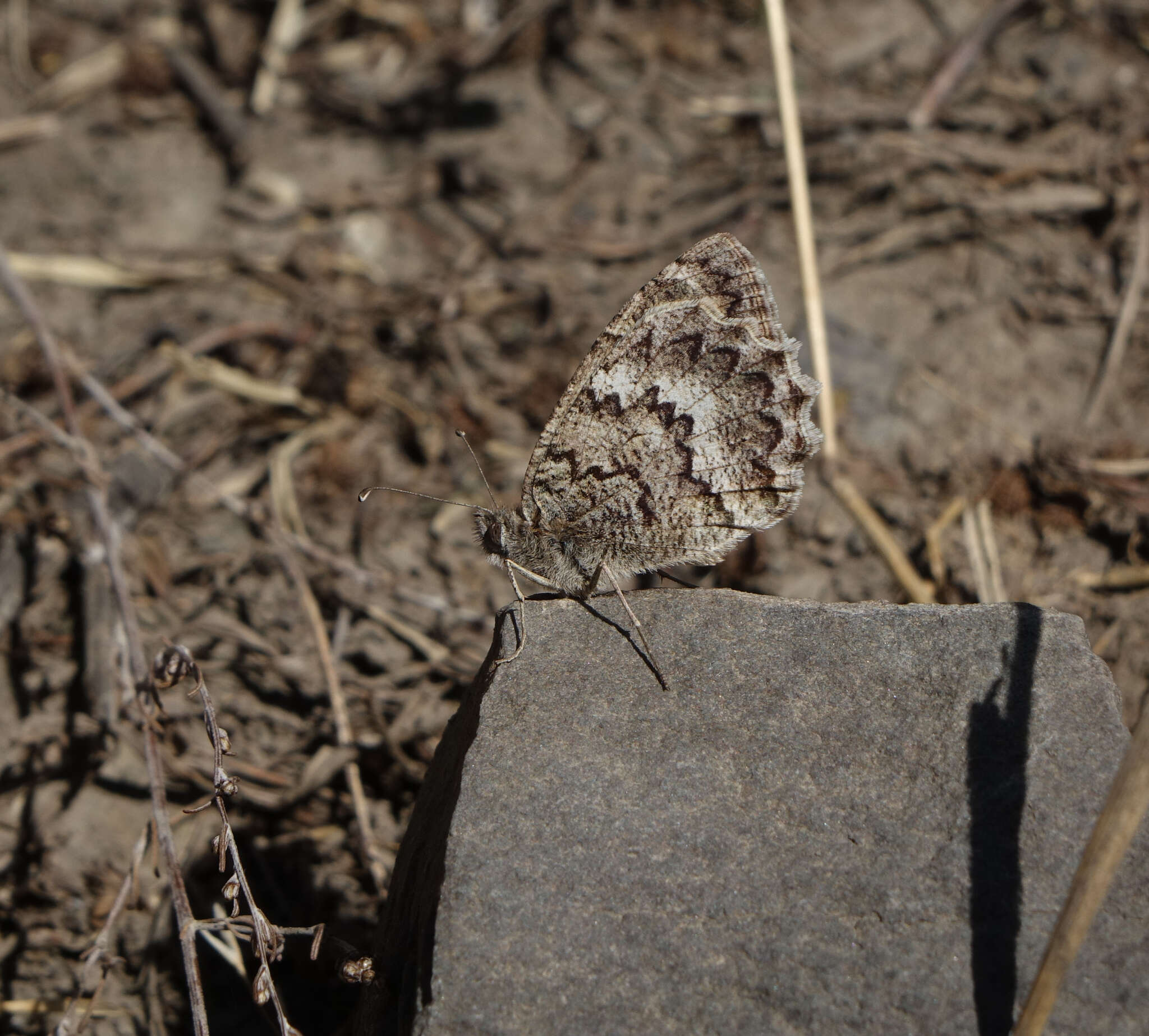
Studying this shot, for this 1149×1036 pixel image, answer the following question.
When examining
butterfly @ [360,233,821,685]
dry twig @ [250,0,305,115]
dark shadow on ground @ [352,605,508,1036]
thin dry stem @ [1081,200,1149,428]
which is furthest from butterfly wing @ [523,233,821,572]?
dry twig @ [250,0,305,115]

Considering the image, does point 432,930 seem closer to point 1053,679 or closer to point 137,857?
point 137,857

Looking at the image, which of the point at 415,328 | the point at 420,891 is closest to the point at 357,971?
the point at 420,891

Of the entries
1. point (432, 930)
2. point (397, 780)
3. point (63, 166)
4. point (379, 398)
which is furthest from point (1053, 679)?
point (63, 166)

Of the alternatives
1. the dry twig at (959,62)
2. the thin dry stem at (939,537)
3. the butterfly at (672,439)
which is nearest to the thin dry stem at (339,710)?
the butterfly at (672,439)

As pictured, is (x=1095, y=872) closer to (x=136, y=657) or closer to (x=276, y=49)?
(x=136, y=657)

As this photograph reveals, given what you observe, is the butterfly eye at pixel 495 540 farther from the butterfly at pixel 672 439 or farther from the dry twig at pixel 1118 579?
the dry twig at pixel 1118 579

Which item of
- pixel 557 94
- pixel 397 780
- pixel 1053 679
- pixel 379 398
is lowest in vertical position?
pixel 397 780

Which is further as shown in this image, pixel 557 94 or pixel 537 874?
pixel 557 94
